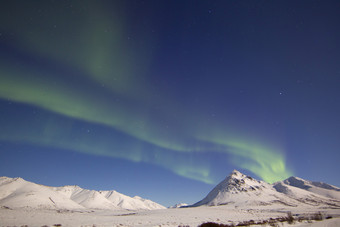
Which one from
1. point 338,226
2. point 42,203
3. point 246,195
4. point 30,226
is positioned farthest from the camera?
point 246,195

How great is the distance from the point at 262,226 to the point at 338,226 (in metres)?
11.4

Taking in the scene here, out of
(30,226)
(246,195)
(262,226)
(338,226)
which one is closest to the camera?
(338,226)

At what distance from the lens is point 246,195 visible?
646ft

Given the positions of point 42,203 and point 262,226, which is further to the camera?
point 42,203

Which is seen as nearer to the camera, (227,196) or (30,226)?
(30,226)

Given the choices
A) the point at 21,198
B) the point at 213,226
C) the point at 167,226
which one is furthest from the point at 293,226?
the point at 21,198

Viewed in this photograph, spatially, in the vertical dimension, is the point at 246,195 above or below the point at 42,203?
above

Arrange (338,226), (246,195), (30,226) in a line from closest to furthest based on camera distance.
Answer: (338,226)
(30,226)
(246,195)

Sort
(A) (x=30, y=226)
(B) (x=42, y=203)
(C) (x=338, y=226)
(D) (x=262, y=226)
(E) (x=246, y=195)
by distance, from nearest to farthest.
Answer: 1. (C) (x=338, y=226)
2. (A) (x=30, y=226)
3. (D) (x=262, y=226)
4. (B) (x=42, y=203)
5. (E) (x=246, y=195)

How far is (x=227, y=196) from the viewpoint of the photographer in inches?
7840

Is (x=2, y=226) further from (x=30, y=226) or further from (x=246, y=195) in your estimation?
(x=246, y=195)

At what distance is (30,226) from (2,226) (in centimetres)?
422

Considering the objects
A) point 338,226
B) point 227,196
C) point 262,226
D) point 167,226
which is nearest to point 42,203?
point 227,196

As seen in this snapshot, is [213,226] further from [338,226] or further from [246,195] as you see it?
[246,195]
